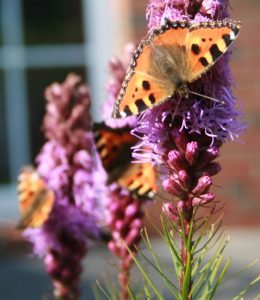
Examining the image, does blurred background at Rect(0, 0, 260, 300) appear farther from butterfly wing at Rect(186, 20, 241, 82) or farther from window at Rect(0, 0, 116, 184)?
butterfly wing at Rect(186, 20, 241, 82)

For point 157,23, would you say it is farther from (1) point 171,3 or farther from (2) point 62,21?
(2) point 62,21

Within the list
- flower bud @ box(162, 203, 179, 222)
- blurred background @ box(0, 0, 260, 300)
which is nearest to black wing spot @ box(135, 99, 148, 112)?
flower bud @ box(162, 203, 179, 222)

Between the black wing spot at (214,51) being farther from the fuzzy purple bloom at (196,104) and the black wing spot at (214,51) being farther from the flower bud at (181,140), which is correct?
the flower bud at (181,140)

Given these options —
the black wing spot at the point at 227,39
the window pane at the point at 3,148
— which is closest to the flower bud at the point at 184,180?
the black wing spot at the point at 227,39

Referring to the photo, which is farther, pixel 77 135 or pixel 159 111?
pixel 77 135

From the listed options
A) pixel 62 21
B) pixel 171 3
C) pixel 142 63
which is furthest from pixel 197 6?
pixel 62 21

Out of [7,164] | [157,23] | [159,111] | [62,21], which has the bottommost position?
[7,164]

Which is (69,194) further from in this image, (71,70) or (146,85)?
(71,70)
